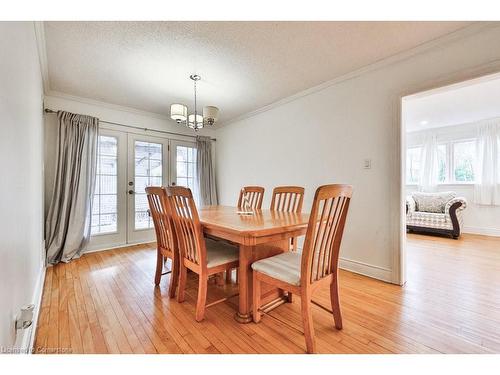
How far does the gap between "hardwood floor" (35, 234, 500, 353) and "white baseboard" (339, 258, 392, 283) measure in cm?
8

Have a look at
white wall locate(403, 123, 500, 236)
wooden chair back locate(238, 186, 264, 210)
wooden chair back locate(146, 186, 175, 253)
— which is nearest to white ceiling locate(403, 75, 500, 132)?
white wall locate(403, 123, 500, 236)

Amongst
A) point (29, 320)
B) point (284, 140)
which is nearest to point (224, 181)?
point (284, 140)

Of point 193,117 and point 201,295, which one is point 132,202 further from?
point 201,295

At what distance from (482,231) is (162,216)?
6107 millimetres

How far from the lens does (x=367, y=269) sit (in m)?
2.43

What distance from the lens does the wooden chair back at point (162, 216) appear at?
186 centimetres

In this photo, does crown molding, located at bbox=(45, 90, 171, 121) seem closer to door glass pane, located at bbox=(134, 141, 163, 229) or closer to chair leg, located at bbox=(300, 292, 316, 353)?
door glass pane, located at bbox=(134, 141, 163, 229)

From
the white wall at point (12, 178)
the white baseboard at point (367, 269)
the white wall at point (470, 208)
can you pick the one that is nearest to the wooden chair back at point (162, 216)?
the white wall at point (12, 178)

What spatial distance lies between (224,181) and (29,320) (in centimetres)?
367

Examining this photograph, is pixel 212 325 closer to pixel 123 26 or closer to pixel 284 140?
pixel 123 26

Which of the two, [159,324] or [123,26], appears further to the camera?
[123,26]

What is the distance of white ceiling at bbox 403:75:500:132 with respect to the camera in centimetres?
318

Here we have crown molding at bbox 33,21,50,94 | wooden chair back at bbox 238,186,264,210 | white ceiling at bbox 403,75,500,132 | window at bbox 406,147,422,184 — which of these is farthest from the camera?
window at bbox 406,147,422,184

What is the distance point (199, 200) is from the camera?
14.5ft
